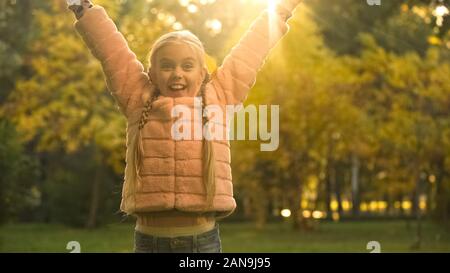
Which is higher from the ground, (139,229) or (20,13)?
(20,13)

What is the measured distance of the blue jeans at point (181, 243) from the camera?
3379 millimetres

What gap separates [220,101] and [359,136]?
22.5 m

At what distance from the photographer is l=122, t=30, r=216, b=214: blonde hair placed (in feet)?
11.0

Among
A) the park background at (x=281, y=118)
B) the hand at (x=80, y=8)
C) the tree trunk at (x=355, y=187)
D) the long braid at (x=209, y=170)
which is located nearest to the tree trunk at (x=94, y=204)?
the park background at (x=281, y=118)

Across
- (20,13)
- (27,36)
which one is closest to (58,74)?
(27,36)

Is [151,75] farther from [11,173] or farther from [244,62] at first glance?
[11,173]

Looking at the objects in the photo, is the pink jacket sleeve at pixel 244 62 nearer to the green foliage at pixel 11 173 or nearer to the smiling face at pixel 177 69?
the smiling face at pixel 177 69

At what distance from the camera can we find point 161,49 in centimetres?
343

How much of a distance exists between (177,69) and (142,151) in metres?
0.37

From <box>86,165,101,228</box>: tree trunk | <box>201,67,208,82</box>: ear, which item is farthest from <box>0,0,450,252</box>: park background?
<box>201,67,208,82</box>: ear

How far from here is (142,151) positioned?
11.0 ft

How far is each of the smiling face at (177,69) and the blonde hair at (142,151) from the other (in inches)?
0.8
